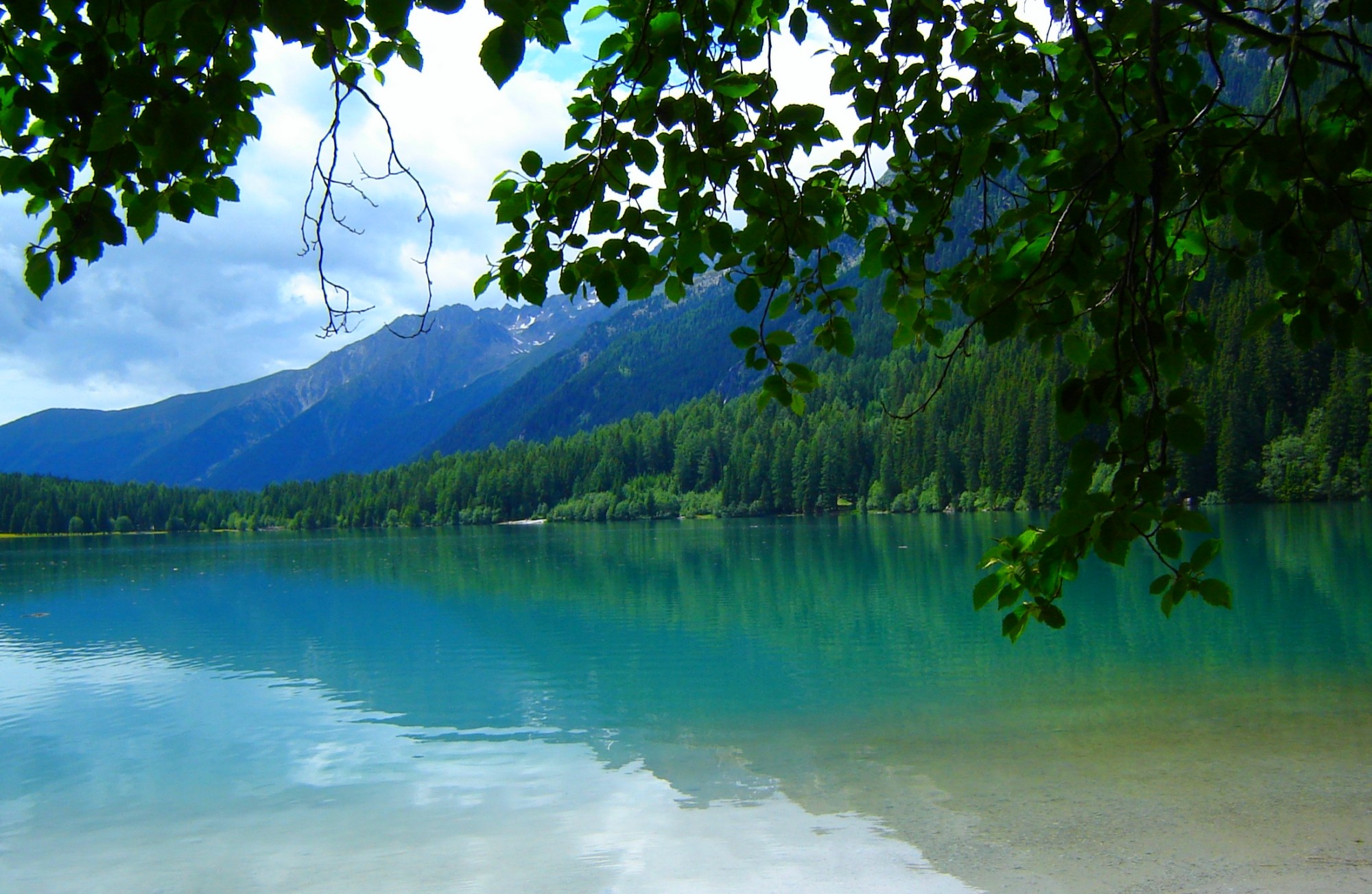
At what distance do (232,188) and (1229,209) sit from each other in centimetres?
275

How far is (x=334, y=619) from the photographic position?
113 feet

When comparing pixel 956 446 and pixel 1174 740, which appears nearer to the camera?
pixel 1174 740

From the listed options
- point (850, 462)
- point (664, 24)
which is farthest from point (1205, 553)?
point (850, 462)

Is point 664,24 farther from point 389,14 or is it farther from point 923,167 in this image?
point 923,167

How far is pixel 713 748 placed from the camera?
14.6 m

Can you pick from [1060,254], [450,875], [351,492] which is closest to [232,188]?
[1060,254]

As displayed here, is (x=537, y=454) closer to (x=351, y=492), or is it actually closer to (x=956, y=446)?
(x=351, y=492)

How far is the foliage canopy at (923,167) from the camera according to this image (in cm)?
196

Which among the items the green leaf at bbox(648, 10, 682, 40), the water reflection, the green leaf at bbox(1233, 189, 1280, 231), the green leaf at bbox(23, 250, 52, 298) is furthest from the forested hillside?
the water reflection

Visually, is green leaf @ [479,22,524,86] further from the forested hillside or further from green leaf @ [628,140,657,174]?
the forested hillside

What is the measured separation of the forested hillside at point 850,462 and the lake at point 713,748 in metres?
7.68

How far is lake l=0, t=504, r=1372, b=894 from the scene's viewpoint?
32.5 ft

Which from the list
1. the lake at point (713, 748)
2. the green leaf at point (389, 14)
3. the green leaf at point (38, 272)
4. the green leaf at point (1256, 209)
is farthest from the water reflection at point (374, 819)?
the green leaf at point (389, 14)

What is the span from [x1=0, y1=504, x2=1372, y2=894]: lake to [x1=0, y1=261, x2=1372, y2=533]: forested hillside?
7.68 meters
